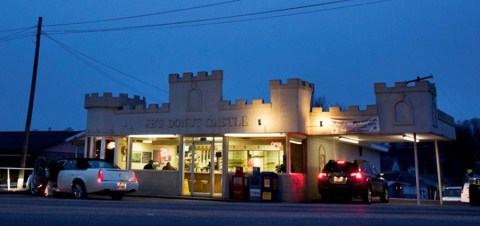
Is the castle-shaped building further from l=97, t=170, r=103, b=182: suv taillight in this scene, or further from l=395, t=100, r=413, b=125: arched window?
l=97, t=170, r=103, b=182: suv taillight

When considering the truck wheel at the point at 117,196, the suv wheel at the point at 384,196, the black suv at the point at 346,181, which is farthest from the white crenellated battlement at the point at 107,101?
the suv wheel at the point at 384,196

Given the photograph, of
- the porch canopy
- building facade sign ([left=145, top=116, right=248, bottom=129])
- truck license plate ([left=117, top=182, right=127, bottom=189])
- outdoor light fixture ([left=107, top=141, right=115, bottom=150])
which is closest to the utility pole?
outdoor light fixture ([left=107, top=141, right=115, bottom=150])

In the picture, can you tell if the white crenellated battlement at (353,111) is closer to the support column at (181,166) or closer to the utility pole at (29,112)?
the support column at (181,166)

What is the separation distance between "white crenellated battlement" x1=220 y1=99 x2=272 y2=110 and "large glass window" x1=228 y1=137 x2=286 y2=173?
1.60 metres

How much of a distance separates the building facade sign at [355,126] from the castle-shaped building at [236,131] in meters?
0.04

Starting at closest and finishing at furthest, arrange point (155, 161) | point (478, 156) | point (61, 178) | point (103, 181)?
point (103, 181), point (61, 178), point (155, 161), point (478, 156)

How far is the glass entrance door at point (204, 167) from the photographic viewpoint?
21.3 m

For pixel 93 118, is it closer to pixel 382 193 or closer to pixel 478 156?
pixel 382 193

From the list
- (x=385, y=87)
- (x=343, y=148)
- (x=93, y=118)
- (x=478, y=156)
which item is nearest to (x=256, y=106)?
(x=385, y=87)

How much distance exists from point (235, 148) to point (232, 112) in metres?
1.97

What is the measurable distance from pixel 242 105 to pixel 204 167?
337 centimetres

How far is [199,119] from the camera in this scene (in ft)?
70.7

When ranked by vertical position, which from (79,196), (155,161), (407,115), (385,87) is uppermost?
(385,87)

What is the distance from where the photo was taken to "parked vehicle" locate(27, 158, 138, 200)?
56.3 feet
